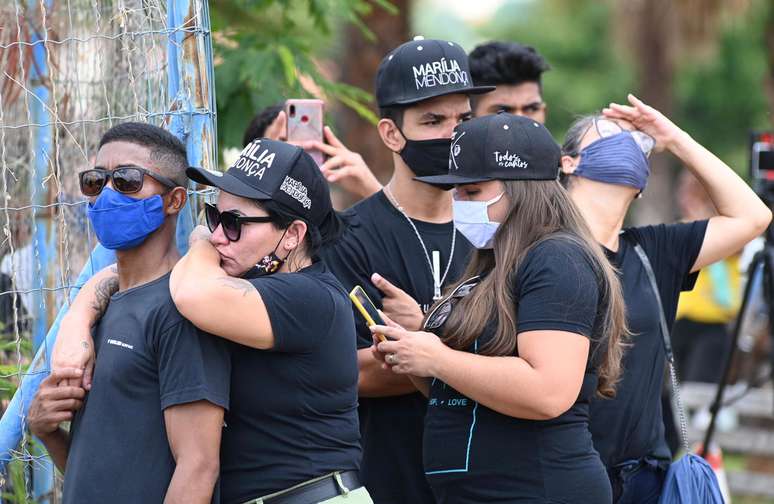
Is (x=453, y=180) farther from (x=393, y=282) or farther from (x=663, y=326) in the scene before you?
(x=663, y=326)

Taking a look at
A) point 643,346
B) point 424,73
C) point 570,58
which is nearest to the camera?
point 643,346

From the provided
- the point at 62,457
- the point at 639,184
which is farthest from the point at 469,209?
the point at 62,457

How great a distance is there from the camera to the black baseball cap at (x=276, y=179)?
2.91 metres

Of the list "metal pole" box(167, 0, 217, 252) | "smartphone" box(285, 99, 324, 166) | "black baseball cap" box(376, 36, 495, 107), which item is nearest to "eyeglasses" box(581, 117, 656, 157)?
"black baseball cap" box(376, 36, 495, 107)

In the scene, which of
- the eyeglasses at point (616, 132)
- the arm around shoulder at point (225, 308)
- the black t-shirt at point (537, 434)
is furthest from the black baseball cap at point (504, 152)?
the arm around shoulder at point (225, 308)

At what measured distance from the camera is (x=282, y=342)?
277cm

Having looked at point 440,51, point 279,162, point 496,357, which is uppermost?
point 440,51

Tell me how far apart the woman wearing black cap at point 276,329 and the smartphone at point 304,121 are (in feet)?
3.46

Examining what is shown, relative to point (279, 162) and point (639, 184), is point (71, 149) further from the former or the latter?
point (639, 184)

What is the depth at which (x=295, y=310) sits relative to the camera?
110 inches

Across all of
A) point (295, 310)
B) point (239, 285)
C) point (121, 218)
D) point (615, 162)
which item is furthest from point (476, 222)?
point (121, 218)

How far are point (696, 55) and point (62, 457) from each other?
46.8 feet

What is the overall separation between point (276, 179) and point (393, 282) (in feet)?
2.96

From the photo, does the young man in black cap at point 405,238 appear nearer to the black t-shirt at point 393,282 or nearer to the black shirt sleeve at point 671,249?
the black t-shirt at point 393,282
